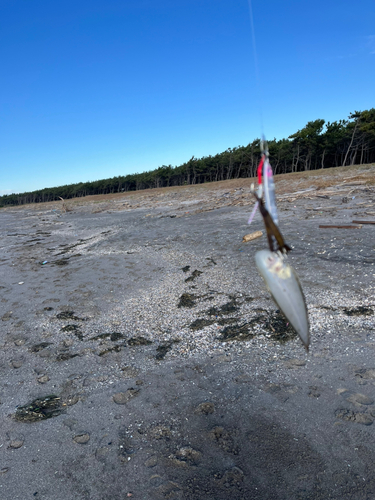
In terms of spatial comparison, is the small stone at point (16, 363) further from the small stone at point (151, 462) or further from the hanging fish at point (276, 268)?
the hanging fish at point (276, 268)

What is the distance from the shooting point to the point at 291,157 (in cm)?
Answer: 4906

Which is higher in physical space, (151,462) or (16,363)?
(16,363)

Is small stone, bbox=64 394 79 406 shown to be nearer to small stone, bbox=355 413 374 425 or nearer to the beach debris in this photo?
the beach debris

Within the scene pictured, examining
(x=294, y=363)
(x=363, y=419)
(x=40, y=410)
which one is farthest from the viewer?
(x=294, y=363)

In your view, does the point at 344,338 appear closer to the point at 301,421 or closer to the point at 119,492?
the point at 301,421

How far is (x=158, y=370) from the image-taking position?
13.5 ft

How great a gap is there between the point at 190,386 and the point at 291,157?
5136cm

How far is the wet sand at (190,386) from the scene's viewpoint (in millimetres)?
2617

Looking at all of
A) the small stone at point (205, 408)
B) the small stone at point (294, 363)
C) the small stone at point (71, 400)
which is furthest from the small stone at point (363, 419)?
the small stone at point (71, 400)

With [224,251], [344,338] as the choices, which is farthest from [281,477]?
[224,251]

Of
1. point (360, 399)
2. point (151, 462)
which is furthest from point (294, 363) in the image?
point (151, 462)

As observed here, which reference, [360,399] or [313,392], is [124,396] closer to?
[313,392]

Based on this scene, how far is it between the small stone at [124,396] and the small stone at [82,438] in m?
0.51

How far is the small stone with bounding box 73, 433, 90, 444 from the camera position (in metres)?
3.05
